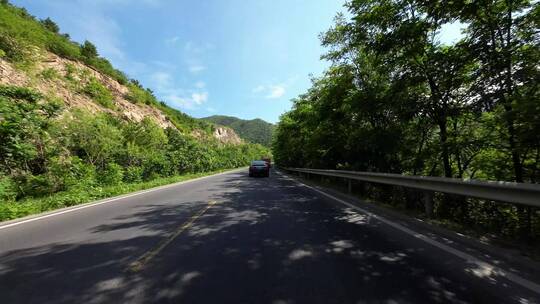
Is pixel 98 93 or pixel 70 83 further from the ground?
pixel 70 83

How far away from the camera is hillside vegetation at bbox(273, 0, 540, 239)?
6.82 meters

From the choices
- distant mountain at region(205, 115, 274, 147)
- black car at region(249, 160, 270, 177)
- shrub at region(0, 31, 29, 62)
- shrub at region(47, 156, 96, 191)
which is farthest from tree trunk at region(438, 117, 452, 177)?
distant mountain at region(205, 115, 274, 147)

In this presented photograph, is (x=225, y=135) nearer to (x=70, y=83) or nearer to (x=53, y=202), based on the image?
(x=70, y=83)

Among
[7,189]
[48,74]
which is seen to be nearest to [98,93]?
[48,74]

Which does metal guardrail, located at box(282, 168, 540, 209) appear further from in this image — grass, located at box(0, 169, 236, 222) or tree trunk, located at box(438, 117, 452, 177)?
grass, located at box(0, 169, 236, 222)

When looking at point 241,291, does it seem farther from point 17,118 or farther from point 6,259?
point 17,118

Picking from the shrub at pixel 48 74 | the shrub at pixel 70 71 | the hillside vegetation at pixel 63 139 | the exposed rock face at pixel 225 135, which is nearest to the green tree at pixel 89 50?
the hillside vegetation at pixel 63 139

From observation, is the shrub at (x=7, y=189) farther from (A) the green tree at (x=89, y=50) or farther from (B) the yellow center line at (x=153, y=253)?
(A) the green tree at (x=89, y=50)

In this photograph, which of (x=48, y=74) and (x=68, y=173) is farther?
(x=48, y=74)

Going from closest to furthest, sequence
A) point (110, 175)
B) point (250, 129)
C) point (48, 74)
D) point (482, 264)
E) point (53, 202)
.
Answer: point (482, 264) < point (53, 202) < point (110, 175) < point (48, 74) < point (250, 129)

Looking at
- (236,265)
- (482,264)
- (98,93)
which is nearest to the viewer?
(482,264)

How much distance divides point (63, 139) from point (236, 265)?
15.5 m

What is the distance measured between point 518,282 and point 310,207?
20.5ft

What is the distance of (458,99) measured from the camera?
357 inches
